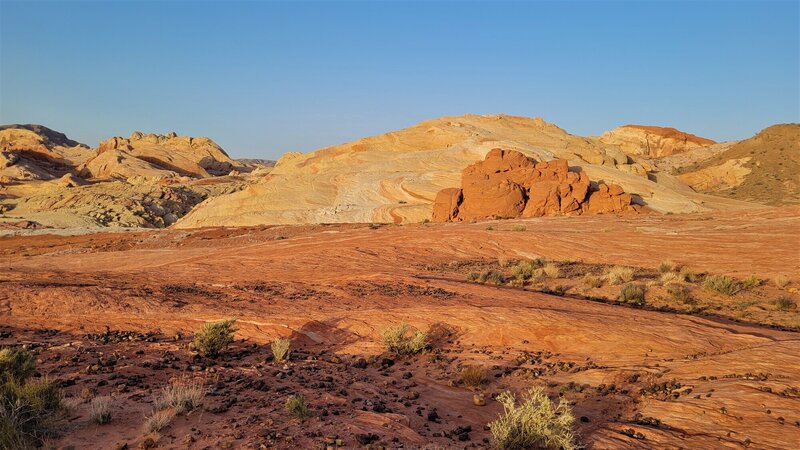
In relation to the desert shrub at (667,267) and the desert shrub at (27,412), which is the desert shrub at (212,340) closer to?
the desert shrub at (27,412)

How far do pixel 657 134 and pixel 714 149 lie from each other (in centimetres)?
2037

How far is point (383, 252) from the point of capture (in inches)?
817

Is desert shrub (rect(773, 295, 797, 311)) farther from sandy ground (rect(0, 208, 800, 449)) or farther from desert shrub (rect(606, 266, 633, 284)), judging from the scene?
desert shrub (rect(606, 266, 633, 284))

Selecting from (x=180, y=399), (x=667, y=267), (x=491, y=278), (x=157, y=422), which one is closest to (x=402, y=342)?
(x=180, y=399)

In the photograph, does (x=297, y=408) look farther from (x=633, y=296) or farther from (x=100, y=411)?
(x=633, y=296)

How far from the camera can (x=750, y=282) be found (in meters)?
15.3

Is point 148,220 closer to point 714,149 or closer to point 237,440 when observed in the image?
point 237,440

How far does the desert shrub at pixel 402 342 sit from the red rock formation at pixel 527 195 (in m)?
27.6

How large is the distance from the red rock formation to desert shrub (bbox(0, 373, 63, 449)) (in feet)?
106

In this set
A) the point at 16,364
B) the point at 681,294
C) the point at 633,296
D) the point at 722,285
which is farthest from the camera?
the point at 722,285

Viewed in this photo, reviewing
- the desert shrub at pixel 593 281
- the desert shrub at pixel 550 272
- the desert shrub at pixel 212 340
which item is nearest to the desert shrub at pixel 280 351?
the desert shrub at pixel 212 340

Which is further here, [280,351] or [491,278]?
[491,278]

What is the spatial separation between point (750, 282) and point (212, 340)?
1542 cm

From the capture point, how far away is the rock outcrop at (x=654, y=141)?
104000 millimetres
